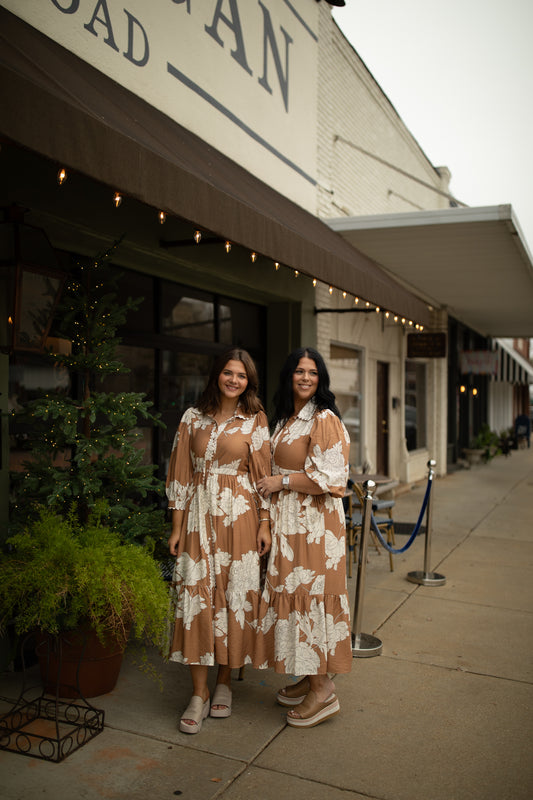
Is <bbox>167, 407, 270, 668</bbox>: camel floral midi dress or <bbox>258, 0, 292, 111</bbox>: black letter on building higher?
<bbox>258, 0, 292, 111</bbox>: black letter on building

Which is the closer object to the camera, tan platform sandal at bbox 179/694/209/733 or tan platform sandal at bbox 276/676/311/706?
tan platform sandal at bbox 179/694/209/733

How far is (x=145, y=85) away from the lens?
18.2ft

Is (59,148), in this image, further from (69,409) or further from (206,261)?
(206,261)

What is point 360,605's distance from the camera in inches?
189

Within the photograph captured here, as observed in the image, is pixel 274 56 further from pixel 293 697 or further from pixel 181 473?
pixel 293 697

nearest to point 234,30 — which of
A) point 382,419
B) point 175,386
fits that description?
point 175,386

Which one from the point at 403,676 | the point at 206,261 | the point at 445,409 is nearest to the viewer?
the point at 403,676

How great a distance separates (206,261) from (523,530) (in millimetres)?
5722

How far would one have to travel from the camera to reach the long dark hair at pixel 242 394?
371cm

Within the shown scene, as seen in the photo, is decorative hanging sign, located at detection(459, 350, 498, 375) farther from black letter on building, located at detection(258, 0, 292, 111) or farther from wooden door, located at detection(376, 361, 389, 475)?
black letter on building, located at detection(258, 0, 292, 111)

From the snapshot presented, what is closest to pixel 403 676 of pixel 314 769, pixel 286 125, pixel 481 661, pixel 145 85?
pixel 481 661

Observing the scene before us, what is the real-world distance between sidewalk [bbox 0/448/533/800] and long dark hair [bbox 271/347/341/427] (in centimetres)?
164

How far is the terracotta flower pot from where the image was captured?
12.1 ft

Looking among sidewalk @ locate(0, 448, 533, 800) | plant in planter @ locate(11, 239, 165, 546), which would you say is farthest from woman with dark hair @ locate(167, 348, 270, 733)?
plant in planter @ locate(11, 239, 165, 546)
